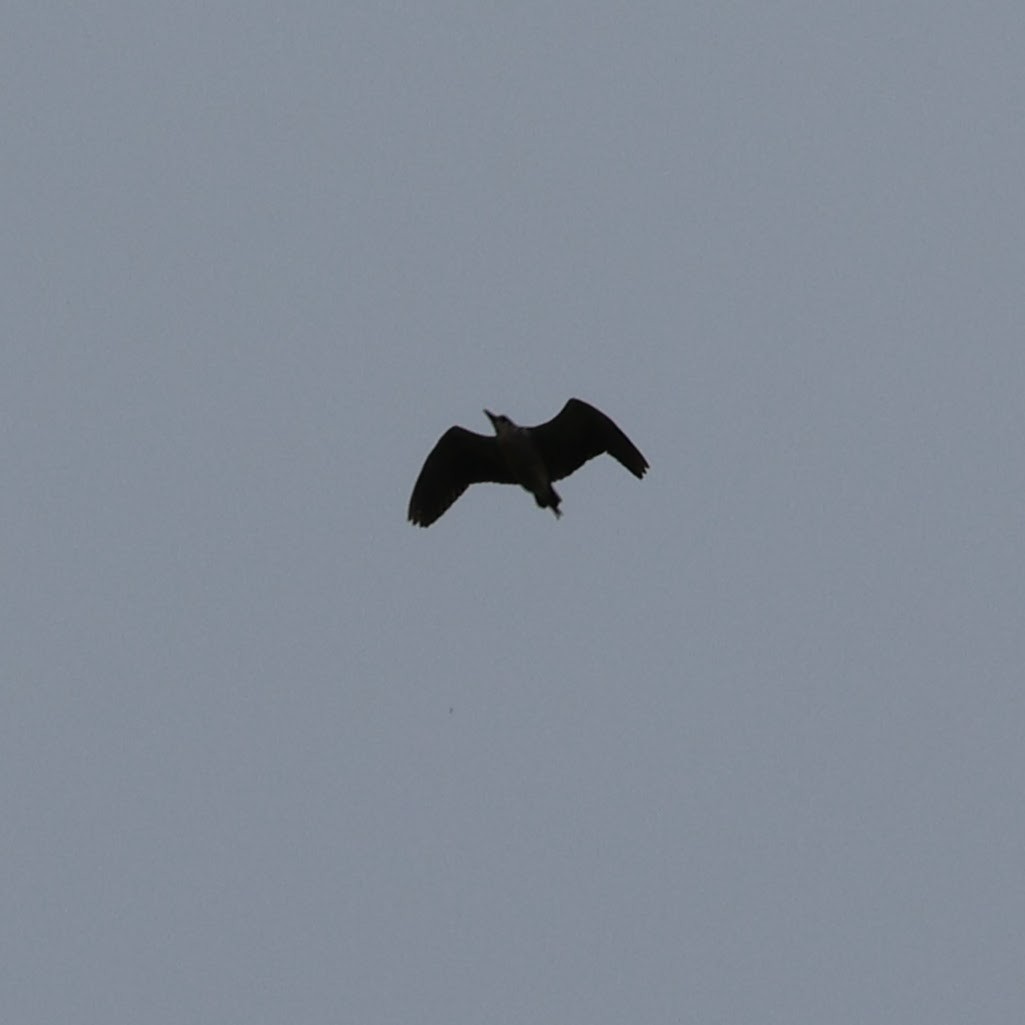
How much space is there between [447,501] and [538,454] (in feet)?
4.54

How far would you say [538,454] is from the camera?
64.7ft

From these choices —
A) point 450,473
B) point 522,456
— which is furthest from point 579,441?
point 450,473

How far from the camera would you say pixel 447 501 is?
20672 millimetres

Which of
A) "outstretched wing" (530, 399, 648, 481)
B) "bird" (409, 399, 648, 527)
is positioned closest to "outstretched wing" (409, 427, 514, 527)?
"bird" (409, 399, 648, 527)

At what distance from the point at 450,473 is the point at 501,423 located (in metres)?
1.26

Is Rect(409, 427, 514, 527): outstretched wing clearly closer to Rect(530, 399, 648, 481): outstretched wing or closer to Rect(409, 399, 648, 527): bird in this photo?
Rect(409, 399, 648, 527): bird

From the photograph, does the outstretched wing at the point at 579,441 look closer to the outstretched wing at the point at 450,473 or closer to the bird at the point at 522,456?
the bird at the point at 522,456

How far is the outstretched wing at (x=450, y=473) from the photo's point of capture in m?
20.4

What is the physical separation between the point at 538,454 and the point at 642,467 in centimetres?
101

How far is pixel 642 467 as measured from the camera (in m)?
19.5

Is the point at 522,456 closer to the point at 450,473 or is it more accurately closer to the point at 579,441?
the point at 579,441

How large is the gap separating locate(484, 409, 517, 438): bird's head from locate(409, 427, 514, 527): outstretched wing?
691mm

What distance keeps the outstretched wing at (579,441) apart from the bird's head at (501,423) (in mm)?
316

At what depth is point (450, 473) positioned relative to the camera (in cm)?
2061
